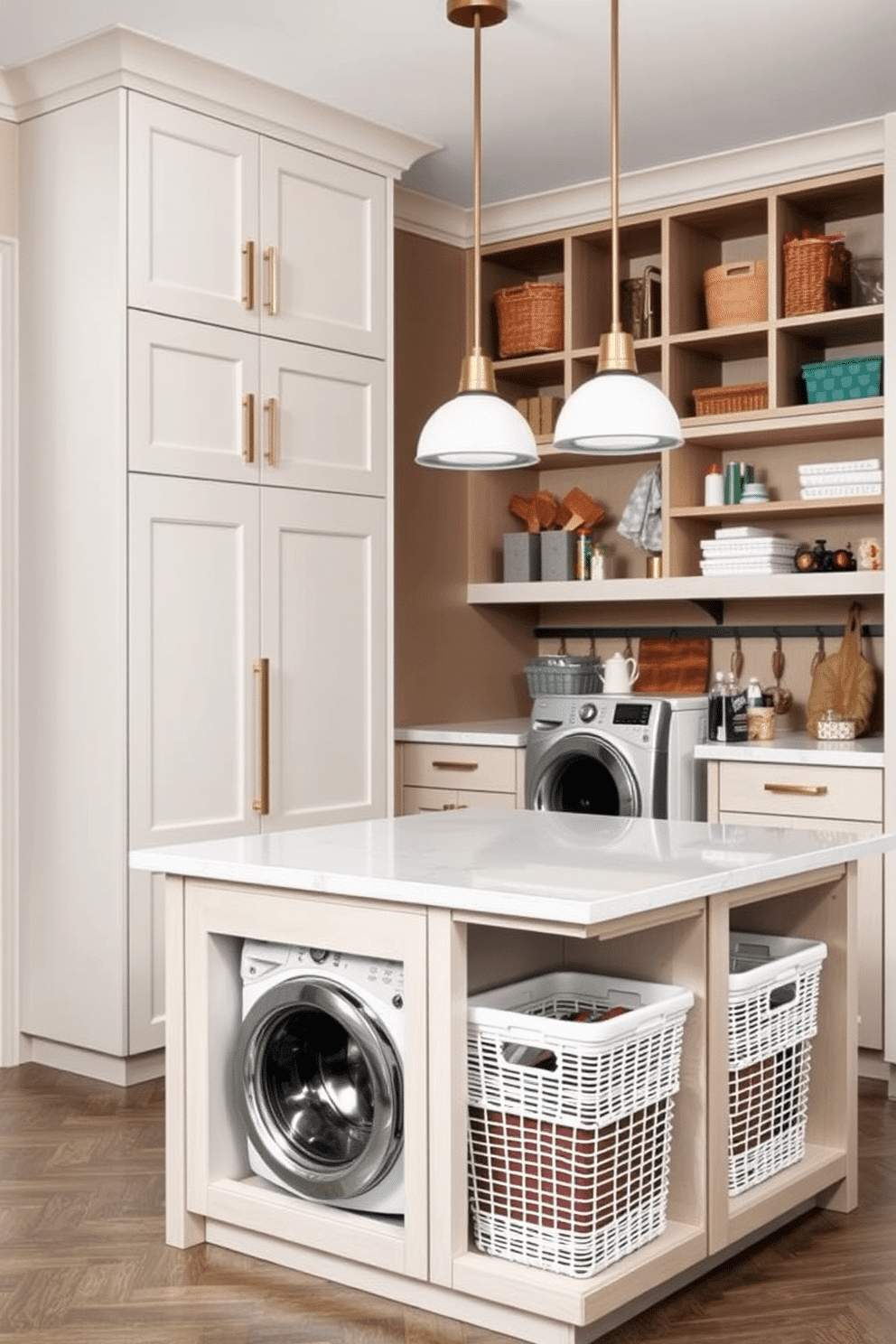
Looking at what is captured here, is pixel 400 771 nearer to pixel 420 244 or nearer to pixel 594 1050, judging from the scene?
pixel 420 244

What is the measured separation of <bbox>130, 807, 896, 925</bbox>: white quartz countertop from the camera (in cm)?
267

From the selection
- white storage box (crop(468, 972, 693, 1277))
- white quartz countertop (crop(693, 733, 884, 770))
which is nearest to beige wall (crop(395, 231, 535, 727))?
white quartz countertop (crop(693, 733, 884, 770))

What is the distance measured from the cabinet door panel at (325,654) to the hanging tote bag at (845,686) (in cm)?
138

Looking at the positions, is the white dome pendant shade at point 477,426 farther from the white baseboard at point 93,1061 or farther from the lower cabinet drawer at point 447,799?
the lower cabinet drawer at point 447,799

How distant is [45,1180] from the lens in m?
3.60

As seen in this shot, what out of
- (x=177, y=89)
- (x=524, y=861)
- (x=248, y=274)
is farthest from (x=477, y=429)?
(x=177, y=89)

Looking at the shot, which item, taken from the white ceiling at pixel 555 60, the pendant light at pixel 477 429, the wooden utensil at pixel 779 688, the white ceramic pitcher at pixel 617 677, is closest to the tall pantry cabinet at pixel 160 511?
the white ceiling at pixel 555 60

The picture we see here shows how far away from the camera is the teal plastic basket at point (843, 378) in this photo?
16.0 feet

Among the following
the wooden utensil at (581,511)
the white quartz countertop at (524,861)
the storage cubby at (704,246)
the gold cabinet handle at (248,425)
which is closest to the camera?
the white quartz countertop at (524,861)

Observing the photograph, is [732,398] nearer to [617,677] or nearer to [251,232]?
[617,677]

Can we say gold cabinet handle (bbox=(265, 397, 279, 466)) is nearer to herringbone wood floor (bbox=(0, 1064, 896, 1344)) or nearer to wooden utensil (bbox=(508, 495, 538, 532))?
wooden utensil (bbox=(508, 495, 538, 532))

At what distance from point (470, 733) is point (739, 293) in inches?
67.5

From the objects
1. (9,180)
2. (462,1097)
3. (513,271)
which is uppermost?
(513,271)

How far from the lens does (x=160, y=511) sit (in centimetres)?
435
